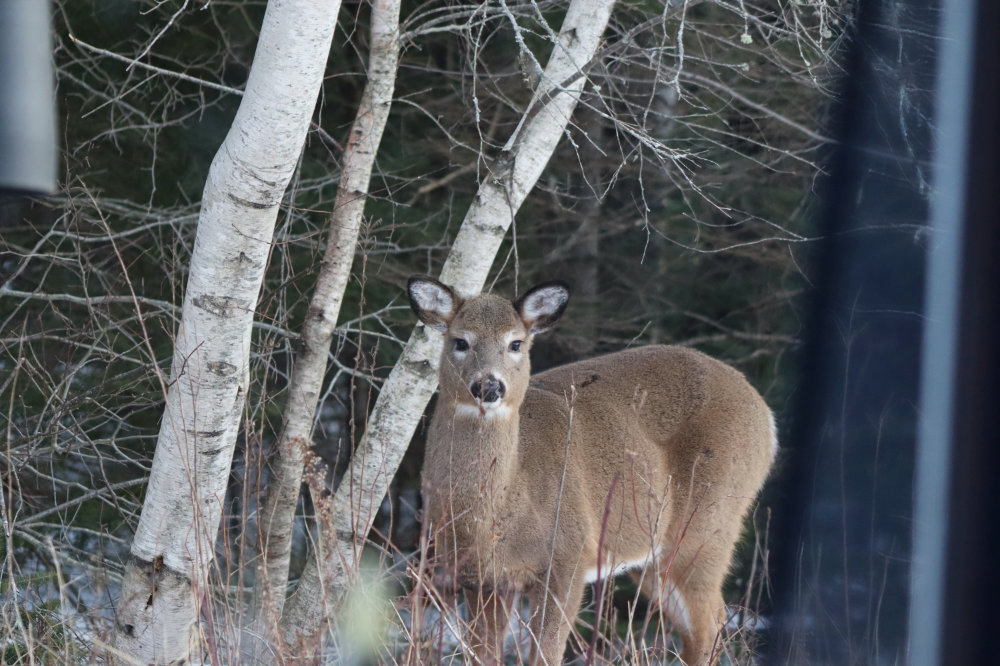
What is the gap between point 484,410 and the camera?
16.0 ft

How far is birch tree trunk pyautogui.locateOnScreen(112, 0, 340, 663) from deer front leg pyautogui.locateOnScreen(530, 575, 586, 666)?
1.41 m

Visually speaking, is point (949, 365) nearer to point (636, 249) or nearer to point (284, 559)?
point (284, 559)

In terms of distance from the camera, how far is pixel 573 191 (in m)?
9.23

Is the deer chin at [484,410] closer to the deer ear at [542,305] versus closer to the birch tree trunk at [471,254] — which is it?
the birch tree trunk at [471,254]

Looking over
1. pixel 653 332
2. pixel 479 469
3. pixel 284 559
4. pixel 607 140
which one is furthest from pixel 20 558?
pixel 607 140

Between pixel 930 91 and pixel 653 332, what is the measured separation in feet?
25.4

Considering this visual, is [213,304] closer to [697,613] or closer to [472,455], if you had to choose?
[472,455]

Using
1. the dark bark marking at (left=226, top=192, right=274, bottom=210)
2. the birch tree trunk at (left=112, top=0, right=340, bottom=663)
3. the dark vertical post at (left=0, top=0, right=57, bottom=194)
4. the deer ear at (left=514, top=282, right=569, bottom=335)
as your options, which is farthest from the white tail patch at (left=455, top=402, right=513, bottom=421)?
the dark vertical post at (left=0, top=0, right=57, bottom=194)

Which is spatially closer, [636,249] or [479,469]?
[479,469]

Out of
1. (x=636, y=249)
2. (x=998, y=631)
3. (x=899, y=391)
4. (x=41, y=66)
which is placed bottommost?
(x=636, y=249)

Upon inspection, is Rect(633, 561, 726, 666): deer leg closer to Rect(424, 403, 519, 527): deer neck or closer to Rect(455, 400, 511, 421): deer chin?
Rect(424, 403, 519, 527): deer neck

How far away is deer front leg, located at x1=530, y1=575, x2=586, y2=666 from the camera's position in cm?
459

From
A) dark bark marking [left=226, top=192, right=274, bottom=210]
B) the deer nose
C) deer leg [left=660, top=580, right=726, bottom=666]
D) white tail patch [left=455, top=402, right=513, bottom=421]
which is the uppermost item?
dark bark marking [left=226, top=192, right=274, bottom=210]

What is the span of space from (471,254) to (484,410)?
875 mm
